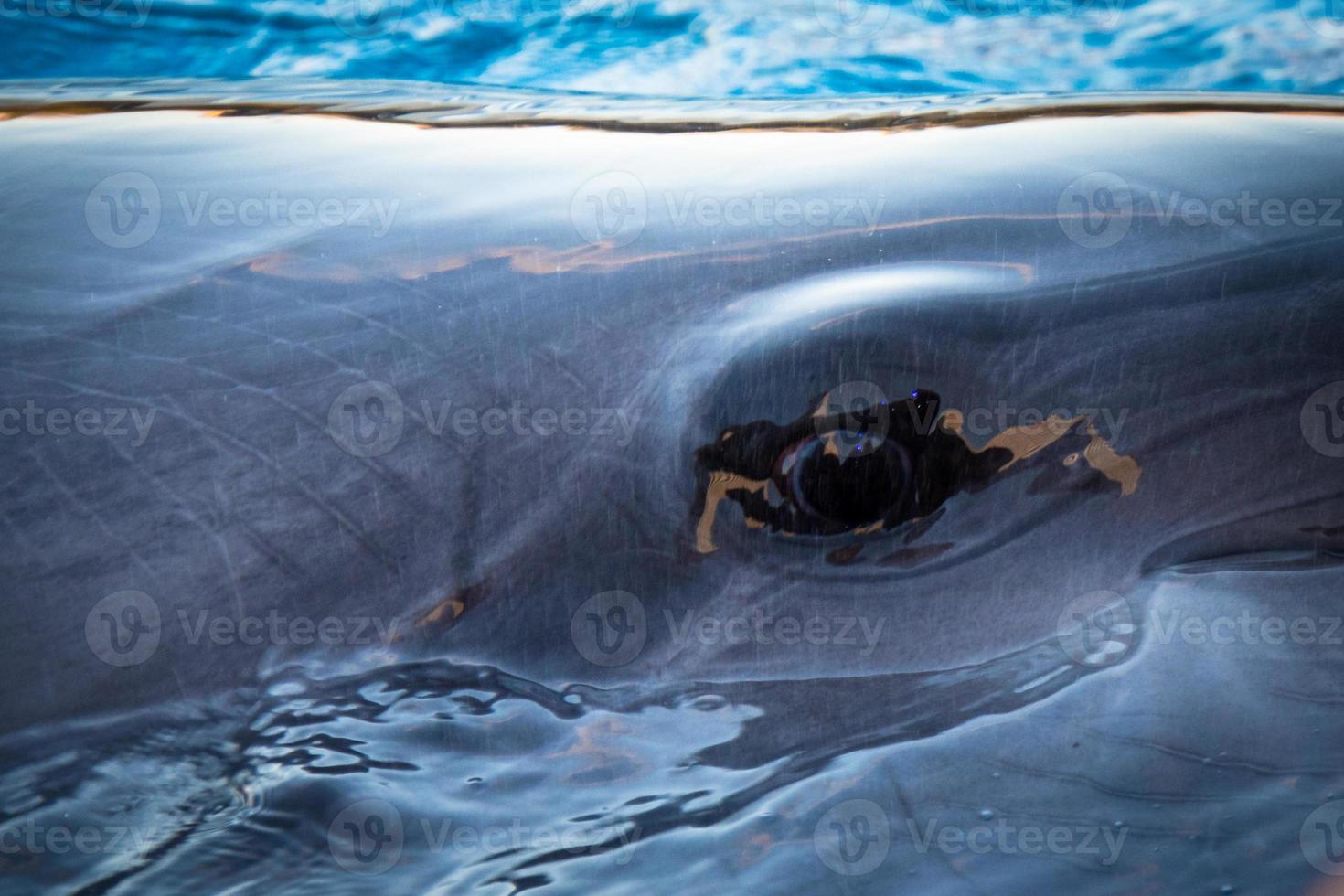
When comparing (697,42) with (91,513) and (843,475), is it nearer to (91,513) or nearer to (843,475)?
(843,475)

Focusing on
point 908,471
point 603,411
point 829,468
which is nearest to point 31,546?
point 603,411

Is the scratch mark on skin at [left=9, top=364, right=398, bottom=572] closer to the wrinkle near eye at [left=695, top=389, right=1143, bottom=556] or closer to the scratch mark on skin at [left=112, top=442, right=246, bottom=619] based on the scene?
the scratch mark on skin at [left=112, top=442, right=246, bottom=619]

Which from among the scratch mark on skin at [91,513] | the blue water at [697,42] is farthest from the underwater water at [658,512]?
the blue water at [697,42]

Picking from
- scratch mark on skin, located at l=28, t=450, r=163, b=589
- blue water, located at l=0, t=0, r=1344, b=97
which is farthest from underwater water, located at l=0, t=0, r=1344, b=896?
blue water, located at l=0, t=0, r=1344, b=97

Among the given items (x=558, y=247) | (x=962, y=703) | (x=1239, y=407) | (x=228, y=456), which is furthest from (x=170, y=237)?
(x=1239, y=407)

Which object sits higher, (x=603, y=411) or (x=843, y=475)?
(x=603, y=411)

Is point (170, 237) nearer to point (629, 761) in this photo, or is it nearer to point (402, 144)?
point (402, 144)
